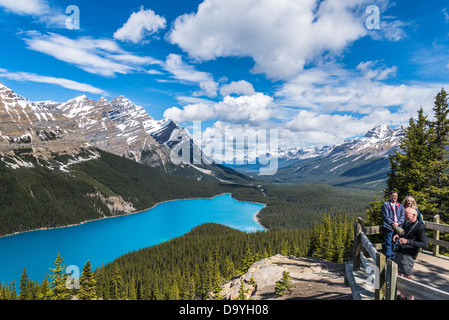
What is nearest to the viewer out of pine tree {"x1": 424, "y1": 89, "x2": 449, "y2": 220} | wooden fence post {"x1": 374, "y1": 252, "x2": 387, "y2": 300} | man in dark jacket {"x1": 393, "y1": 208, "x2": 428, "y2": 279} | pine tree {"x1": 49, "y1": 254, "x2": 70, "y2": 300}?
wooden fence post {"x1": 374, "y1": 252, "x2": 387, "y2": 300}

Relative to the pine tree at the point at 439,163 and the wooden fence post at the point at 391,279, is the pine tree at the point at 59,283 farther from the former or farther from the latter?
the pine tree at the point at 439,163

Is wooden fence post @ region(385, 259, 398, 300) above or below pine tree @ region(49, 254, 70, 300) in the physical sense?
above

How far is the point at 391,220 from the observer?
38.9 ft

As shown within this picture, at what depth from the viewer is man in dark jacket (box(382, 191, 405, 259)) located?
461 inches

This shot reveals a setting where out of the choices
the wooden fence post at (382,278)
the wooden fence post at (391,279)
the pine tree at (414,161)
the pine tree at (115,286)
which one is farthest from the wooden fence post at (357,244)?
the pine tree at (115,286)

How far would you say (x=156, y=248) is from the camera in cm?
11844

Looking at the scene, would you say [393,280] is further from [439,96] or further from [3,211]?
[3,211]

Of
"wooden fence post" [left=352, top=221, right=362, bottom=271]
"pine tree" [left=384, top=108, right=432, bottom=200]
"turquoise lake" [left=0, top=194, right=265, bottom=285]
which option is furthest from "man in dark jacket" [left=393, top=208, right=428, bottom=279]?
"turquoise lake" [left=0, top=194, right=265, bottom=285]

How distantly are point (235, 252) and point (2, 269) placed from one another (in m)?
106

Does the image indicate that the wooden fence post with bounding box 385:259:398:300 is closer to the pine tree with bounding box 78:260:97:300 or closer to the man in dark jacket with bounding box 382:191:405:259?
the man in dark jacket with bounding box 382:191:405:259

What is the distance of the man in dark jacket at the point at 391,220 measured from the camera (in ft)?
38.4

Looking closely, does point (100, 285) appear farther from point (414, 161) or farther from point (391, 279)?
point (391, 279)
